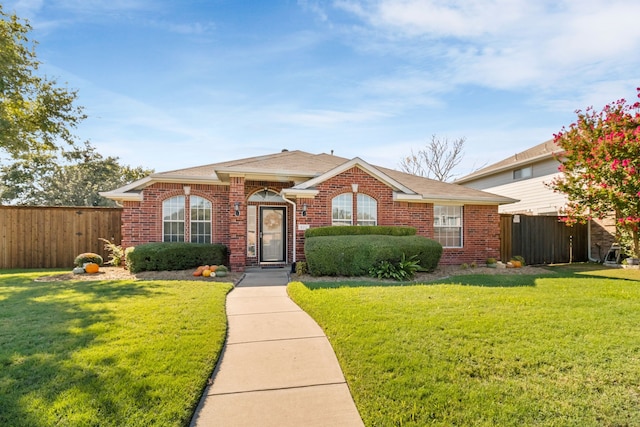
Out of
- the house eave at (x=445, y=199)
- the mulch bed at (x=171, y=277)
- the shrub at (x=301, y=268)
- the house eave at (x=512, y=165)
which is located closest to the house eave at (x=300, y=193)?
the shrub at (x=301, y=268)

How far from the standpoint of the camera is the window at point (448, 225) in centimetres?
1308

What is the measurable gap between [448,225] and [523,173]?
8.14m

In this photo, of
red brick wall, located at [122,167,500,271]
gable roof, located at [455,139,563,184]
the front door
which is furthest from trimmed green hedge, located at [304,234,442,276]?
gable roof, located at [455,139,563,184]

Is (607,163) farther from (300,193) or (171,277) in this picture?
(171,277)

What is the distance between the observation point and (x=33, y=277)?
30.1 feet

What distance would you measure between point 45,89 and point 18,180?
13.5 meters

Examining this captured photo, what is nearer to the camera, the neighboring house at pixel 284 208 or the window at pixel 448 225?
the neighboring house at pixel 284 208

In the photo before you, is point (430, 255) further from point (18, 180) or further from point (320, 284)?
point (18, 180)

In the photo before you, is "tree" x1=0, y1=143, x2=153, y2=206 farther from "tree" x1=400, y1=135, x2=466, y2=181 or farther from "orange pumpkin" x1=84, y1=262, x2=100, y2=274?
"tree" x1=400, y1=135, x2=466, y2=181

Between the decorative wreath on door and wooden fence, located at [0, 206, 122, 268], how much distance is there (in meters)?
5.44

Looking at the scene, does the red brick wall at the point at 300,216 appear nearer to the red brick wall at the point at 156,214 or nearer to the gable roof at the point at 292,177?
the red brick wall at the point at 156,214

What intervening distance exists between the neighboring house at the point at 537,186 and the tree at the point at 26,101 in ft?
64.2

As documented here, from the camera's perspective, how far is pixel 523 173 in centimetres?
1820

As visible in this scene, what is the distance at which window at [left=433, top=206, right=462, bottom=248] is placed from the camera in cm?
1308
